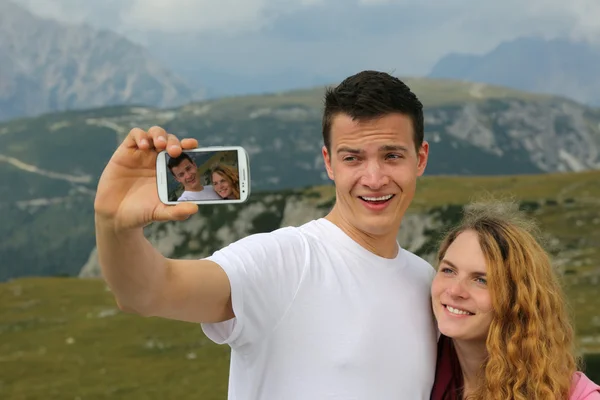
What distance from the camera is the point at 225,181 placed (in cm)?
521

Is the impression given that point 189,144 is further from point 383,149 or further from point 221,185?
point 383,149

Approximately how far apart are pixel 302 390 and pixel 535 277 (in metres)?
2.76

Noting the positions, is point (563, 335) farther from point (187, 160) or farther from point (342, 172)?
point (187, 160)

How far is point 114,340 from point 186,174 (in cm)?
5039

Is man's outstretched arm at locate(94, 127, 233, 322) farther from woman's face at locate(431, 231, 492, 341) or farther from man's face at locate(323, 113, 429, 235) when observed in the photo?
woman's face at locate(431, 231, 492, 341)

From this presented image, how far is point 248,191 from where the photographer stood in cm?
522

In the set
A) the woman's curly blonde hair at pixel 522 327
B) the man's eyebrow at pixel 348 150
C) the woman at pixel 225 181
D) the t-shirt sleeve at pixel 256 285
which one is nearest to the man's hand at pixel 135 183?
the woman at pixel 225 181

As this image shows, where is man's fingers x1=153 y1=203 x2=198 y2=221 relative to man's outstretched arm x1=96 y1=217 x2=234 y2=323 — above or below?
above

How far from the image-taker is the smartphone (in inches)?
196

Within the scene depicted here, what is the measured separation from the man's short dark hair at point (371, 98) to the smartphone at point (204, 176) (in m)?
2.06

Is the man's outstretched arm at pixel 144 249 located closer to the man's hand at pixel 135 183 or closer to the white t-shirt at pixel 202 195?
the man's hand at pixel 135 183

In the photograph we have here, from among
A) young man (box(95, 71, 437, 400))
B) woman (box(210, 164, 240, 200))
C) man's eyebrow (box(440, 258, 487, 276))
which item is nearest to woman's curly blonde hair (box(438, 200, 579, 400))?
man's eyebrow (box(440, 258, 487, 276))

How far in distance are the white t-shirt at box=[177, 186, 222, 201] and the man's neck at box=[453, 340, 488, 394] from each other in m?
3.67

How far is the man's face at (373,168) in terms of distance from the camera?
273 inches
